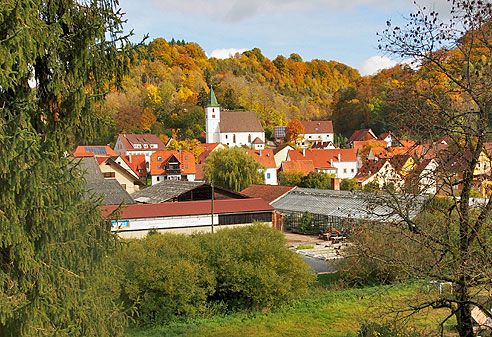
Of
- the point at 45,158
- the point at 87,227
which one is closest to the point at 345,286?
the point at 87,227

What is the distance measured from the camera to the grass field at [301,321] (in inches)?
521

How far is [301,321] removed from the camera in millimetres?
14227

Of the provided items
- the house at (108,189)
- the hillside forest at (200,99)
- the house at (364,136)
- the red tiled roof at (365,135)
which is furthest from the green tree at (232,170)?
the red tiled roof at (365,135)

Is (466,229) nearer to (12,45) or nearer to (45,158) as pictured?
(45,158)

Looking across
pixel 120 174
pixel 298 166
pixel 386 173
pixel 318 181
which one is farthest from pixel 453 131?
pixel 298 166

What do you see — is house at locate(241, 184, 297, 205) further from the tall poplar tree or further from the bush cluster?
the tall poplar tree

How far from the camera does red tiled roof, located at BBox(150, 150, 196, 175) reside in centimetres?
5022

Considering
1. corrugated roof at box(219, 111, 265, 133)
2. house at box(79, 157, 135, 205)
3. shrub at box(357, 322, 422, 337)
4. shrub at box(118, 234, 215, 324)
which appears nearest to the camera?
A: shrub at box(357, 322, 422, 337)

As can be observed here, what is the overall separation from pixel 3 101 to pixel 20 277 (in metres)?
2.25

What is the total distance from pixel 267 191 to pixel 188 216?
12568 mm

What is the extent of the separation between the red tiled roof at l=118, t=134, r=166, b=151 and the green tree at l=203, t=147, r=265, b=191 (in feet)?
85.9

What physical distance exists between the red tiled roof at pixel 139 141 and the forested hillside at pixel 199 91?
3747mm

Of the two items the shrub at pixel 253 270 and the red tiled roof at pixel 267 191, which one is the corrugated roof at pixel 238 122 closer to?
the red tiled roof at pixel 267 191

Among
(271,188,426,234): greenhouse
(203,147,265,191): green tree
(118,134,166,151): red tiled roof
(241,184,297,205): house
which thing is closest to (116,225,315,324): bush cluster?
(271,188,426,234): greenhouse
